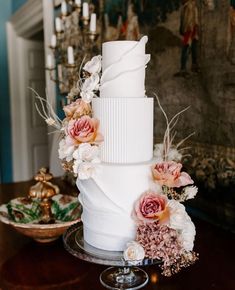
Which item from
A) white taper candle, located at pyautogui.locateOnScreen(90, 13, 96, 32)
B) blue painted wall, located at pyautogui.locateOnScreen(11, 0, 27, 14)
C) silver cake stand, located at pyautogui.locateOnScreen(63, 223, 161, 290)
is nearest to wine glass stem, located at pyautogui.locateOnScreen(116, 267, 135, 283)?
silver cake stand, located at pyautogui.locateOnScreen(63, 223, 161, 290)

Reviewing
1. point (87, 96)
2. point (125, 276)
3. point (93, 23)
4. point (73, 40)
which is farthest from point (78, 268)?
point (73, 40)

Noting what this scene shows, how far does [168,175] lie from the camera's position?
3.03 ft

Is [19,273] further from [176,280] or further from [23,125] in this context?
[23,125]

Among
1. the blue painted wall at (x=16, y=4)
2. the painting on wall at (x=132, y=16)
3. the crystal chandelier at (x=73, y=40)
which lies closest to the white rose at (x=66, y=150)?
the painting on wall at (x=132, y=16)

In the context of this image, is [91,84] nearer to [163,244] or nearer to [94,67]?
[94,67]

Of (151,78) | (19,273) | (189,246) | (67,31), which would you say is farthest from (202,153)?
(67,31)

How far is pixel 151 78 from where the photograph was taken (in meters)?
1.65

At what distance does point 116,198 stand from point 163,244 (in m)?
0.16

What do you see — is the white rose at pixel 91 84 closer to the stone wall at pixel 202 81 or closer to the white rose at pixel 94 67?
the white rose at pixel 94 67

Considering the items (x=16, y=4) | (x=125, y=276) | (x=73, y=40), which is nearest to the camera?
(x=125, y=276)

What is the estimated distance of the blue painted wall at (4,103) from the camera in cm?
390

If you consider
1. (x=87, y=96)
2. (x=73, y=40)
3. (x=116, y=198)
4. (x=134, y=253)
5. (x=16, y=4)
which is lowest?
(x=134, y=253)

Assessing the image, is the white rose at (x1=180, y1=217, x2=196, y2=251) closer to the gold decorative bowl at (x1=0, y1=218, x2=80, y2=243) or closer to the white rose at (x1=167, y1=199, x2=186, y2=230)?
the white rose at (x1=167, y1=199, x2=186, y2=230)

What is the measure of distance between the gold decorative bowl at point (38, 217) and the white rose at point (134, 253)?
1.19ft
